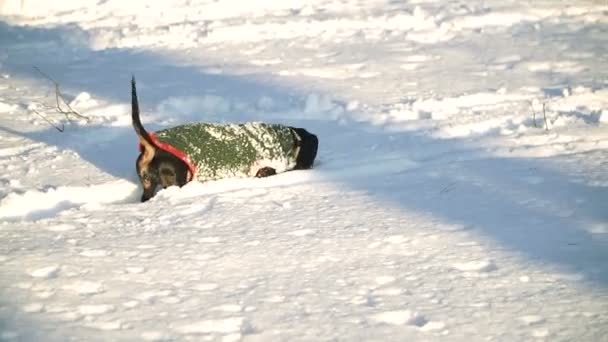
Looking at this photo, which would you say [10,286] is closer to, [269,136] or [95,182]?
[95,182]

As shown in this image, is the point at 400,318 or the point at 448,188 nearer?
the point at 400,318

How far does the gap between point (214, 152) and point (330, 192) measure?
79cm

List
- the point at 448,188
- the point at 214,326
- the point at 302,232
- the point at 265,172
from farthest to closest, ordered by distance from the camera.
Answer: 1. the point at 265,172
2. the point at 448,188
3. the point at 302,232
4. the point at 214,326

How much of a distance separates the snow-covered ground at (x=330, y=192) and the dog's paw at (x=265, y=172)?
12 centimetres

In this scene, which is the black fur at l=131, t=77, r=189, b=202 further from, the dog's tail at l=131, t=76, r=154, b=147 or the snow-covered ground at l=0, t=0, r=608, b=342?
the snow-covered ground at l=0, t=0, r=608, b=342

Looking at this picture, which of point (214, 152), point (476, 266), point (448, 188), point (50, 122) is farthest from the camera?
point (50, 122)

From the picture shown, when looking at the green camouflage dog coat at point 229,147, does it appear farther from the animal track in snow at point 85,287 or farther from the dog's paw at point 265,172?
the animal track in snow at point 85,287

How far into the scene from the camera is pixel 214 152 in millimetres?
4465

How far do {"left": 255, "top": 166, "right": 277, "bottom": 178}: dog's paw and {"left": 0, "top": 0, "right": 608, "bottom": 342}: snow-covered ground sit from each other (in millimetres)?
120

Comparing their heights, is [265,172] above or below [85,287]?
above

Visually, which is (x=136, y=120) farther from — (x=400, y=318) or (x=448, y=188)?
(x=400, y=318)

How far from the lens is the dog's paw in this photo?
4621 mm

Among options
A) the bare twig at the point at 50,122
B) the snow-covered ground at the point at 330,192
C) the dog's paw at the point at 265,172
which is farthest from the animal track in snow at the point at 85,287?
the bare twig at the point at 50,122

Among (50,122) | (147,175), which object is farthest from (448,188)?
(50,122)
